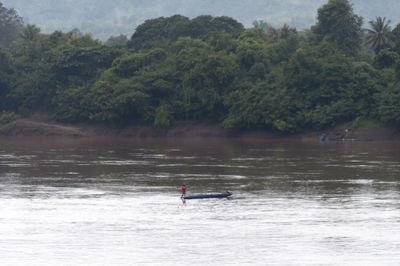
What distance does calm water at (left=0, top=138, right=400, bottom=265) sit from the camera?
110 feet

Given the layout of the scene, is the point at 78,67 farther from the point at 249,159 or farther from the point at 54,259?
the point at 54,259

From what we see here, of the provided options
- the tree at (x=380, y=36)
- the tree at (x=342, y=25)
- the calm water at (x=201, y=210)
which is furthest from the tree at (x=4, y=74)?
the tree at (x=380, y=36)

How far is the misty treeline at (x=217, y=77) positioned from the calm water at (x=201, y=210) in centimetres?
3191

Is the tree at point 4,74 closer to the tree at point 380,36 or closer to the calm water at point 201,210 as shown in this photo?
the calm water at point 201,210

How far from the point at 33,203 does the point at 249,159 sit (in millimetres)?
34193

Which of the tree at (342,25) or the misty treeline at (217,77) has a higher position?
the tree at (342,25)

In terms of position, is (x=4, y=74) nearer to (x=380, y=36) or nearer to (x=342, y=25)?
(x=342, y=25)

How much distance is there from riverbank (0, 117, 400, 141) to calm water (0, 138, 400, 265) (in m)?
29.2

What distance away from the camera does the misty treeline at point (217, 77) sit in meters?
113

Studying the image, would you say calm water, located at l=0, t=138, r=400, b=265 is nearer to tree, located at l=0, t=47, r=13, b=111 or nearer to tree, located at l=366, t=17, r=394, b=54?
tree, located at l=366, t=17, r=394, b=54

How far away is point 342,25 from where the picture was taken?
423 feet

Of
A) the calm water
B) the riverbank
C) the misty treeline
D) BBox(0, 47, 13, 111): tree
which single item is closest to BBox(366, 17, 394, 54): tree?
the misty treeline

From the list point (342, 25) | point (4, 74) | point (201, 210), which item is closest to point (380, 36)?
point (342, 25)

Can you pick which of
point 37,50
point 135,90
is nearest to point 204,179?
point 135,90
